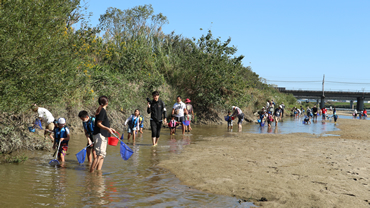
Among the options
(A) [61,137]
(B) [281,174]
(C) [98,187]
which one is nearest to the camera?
(C) [98,187]

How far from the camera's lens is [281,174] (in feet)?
23.9

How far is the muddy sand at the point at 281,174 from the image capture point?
569 cm

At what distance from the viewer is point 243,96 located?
81.9 feet

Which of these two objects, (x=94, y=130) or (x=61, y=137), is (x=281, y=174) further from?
(x=61, y=137)

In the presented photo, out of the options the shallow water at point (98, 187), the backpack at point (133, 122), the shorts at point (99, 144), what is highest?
the backpack at point (133, 122)

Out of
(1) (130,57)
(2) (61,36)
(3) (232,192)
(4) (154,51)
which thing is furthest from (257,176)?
(4) (154,51)

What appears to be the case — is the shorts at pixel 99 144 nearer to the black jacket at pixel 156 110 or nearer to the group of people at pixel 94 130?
the group of people at pixel 94 130

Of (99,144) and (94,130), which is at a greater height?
(94,130)

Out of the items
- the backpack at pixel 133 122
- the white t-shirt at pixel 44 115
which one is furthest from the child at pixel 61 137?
the backpack at pixel 133 122

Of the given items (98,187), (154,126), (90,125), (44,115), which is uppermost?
(44,115)

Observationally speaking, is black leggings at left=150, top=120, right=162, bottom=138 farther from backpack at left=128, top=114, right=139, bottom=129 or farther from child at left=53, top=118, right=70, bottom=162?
child at left=53, top=118, right=70, bottom=162

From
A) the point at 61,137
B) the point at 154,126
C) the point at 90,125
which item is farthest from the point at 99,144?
the point at 154,126

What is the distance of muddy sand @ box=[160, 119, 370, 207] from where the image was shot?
5.69 metres

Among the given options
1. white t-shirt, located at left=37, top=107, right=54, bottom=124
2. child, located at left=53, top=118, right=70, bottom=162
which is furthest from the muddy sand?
white t-shirt, located at left=37, top=107, right=54, bottom=124
